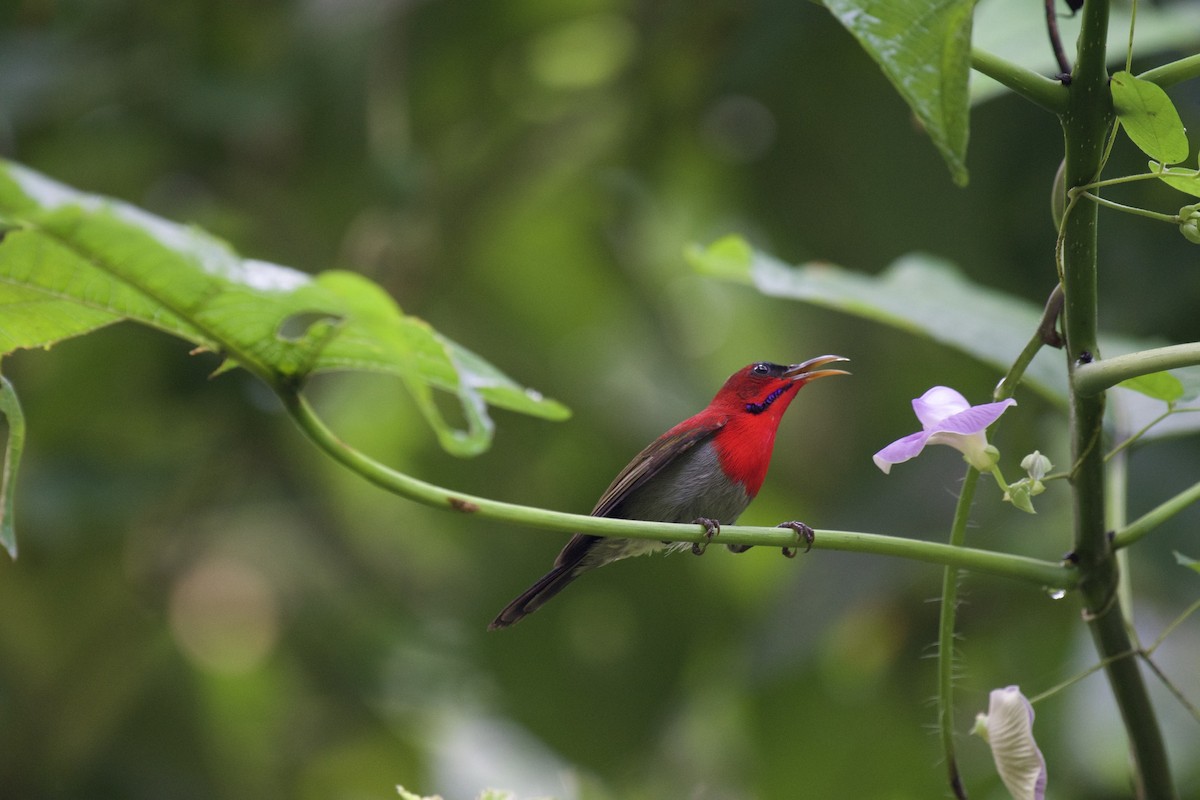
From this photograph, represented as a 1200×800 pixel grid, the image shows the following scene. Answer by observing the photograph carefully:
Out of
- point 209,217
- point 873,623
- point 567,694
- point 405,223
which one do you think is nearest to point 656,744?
point 567,694

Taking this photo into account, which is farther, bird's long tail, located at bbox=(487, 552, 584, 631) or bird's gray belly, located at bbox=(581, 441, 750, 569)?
bird's gray belly, located at bbox=(581, 441, 750, 569)

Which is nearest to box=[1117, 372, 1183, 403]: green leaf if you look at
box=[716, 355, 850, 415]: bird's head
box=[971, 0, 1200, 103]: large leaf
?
box=[716, 355, 850, 415]: bird's head

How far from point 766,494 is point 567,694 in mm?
953

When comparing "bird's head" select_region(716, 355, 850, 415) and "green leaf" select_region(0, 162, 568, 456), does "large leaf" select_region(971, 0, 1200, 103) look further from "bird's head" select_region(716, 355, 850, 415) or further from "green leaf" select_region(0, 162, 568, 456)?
"green leaf" select_region(0, 162, 568, 456)

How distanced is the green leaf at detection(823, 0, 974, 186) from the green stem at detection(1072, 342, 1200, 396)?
27 cm

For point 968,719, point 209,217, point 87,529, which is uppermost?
point 209,217

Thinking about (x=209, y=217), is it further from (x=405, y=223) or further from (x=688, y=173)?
(x=688, y=173)

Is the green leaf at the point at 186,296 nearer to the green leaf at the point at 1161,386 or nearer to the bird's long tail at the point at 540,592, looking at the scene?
the bird's long tail at the point at 540,592

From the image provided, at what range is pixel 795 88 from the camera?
399 centimetres

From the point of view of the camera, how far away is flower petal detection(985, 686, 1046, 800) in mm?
1294

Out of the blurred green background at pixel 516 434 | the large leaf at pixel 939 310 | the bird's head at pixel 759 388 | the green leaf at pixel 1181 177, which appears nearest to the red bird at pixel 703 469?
the bird's head at pixel 759 388

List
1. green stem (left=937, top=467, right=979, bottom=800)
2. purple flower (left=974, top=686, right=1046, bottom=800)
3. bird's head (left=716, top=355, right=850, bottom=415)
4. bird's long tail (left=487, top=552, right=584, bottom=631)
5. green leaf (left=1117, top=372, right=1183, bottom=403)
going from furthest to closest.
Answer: bird's head (left=716, top=355, right=850, bottom=415), bird's long tail (left=487, top=552, right=584, bottom=631), green leaf (left=1117, top=372, right=1183, bottom=403), green stem (left=937, top=467, right=979, bottom=800), purple flower (left=974, top=686, right=1046, bottom=800)

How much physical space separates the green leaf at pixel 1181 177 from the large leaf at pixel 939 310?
25.5 inches

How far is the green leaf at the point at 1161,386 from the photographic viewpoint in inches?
61.6
